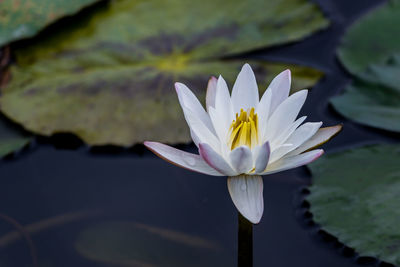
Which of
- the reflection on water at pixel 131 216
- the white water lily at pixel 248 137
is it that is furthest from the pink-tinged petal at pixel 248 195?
the reflection on water at pixel 131 216

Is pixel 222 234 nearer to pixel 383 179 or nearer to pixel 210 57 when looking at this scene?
pixel 383 179

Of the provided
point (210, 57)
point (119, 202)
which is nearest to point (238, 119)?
point (119, 202)

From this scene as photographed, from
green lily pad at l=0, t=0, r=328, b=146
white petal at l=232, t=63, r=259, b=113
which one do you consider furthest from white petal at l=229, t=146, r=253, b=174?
green lily pad at l=0, t=0, r=328, b=146

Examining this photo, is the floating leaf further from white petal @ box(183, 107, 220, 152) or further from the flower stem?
the flower stem

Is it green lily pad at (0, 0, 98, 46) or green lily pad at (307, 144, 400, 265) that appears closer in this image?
green lily pad at (307, 144, 400, 265)

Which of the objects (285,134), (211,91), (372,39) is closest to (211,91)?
(211,91)

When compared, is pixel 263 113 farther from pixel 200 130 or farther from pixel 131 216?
pixel 131 216
